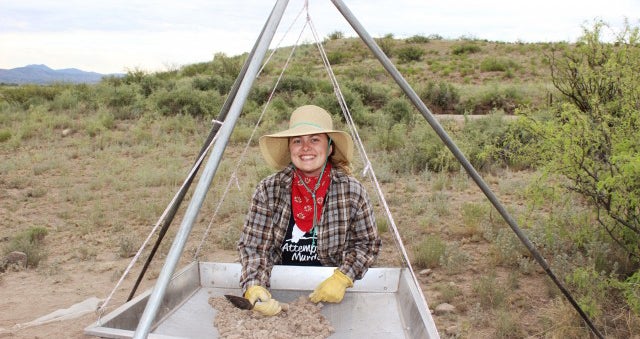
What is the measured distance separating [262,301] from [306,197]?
632 millimetres

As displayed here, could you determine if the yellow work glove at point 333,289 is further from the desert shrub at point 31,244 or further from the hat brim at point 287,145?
the desert shrub at point 31,244

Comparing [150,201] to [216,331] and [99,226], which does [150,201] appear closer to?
[99,226]

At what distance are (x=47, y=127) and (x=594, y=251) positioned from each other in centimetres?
1004

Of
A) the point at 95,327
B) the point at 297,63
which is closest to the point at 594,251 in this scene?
the point at 95,327

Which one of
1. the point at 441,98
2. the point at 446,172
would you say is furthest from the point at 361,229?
the point at 441,98

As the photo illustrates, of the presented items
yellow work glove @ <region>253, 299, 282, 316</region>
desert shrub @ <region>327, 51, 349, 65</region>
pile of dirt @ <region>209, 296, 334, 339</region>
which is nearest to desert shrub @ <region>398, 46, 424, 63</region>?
desert shrub @ <region>327, 51, 349, 65</region>

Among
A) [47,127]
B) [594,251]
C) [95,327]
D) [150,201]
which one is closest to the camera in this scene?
[95,327]

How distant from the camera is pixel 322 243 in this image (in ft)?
10.0

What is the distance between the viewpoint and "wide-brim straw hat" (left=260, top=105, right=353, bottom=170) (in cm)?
284

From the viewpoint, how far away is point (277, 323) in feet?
8.59

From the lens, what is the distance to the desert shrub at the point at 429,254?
4.64 meters

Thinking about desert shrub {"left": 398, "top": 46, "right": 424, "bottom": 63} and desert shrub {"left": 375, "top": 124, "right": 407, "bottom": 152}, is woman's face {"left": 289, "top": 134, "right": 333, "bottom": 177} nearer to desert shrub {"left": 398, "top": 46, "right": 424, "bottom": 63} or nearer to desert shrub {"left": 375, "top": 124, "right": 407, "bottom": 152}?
desert shrub {"left": 375, "top": 124, "right": 407, "bottom": 152}

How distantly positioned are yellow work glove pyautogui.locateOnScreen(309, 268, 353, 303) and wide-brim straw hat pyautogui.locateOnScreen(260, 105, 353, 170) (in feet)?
2.29

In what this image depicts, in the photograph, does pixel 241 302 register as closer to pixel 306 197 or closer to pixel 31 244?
pixel 306 197
